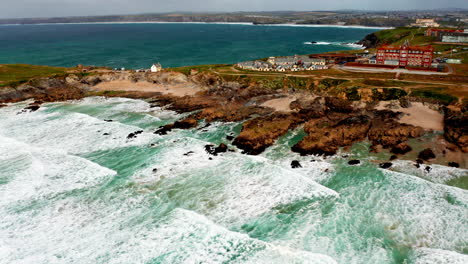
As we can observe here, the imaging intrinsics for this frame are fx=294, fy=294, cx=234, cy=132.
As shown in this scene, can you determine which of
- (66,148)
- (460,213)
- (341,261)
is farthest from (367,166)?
(66,148)

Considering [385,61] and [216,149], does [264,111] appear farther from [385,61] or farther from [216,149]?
[385,61]

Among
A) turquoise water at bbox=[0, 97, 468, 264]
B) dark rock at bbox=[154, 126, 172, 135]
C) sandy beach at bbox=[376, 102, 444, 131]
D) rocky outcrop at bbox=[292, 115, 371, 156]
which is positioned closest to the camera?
turquoise water at bbox=[0, 97, 468, 264]

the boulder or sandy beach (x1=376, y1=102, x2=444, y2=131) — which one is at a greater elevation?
sandy beach (x1=376, y1=102, x2=444, y2=131)

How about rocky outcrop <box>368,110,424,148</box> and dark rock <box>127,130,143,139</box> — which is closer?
rocky outcrop <box>368,110,424,148</box>

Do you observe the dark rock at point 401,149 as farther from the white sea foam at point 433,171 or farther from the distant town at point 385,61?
the distant town at point 385,61

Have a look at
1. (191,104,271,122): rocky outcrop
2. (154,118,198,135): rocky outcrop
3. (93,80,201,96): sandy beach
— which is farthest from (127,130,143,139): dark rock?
(93,80,201,96): sandy beach

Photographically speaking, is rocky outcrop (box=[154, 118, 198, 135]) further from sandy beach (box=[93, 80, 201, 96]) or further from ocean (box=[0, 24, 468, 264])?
sandy beach (box=[93, 80, 201, 96])

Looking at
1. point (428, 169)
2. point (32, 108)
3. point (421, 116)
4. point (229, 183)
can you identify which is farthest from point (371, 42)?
point (32, 108)

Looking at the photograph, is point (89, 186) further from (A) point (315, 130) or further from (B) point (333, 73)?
(B) point (333, 73)
